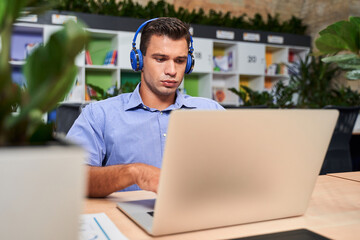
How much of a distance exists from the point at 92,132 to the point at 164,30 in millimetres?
573

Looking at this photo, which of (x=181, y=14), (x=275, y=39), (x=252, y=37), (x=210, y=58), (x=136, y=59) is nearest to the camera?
(x=136, y=59)

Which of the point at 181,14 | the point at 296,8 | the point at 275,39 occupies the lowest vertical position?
the point at 275,39

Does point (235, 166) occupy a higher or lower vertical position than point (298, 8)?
lower

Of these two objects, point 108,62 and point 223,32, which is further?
point 223,32

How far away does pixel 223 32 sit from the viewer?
17.6 ft

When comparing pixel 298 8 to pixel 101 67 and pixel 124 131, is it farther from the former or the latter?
pixel 124 131

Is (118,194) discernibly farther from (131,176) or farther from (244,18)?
(244,18)

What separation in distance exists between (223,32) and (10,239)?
211 inches

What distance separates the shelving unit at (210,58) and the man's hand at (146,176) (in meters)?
3.90

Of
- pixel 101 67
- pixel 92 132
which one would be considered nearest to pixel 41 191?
pixel 92 132

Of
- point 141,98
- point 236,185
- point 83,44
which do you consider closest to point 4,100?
point 83,44

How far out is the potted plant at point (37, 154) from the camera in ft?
0.94

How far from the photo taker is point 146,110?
1.47 metres

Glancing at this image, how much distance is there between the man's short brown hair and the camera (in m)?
1.56
